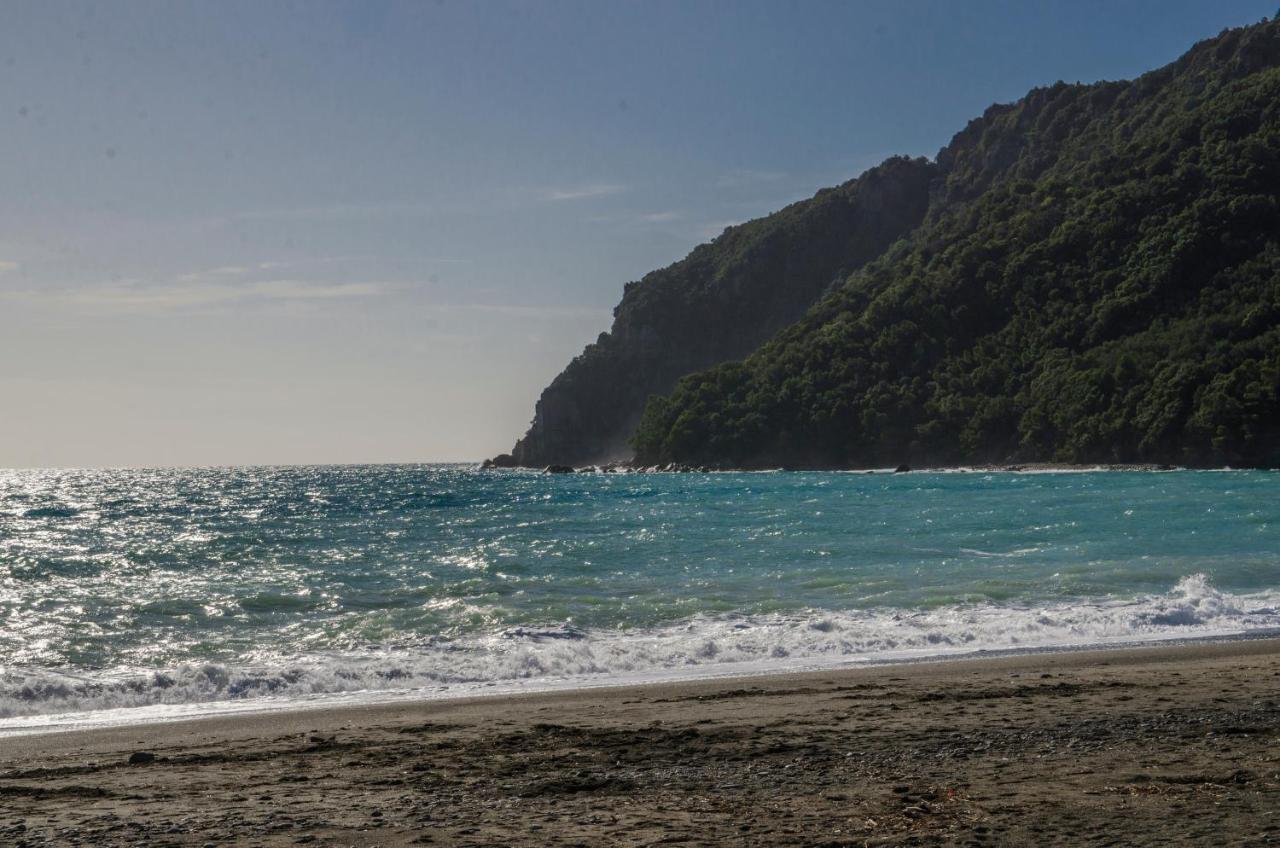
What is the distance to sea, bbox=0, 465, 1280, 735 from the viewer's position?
14453 millimetres

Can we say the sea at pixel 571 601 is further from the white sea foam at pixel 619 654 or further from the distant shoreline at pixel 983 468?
the distant shoreline at pixel 983 468

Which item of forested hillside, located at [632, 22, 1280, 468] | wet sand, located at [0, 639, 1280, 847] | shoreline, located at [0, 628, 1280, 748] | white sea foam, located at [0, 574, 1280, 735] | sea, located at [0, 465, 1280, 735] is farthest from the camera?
forested hillside, located at [632, 22, 1280, 468]

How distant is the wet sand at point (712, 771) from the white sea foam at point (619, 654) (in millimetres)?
2207

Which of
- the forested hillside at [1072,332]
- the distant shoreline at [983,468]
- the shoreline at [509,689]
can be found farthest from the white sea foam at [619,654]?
the forested hillside at [1072,332]

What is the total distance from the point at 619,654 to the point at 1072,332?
121m

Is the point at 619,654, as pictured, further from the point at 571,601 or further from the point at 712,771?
the point at 712,771

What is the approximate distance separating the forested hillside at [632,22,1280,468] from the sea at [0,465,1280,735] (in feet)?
226

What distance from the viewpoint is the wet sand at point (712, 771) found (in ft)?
20.1

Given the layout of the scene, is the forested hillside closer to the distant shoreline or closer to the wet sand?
the distant shoreline

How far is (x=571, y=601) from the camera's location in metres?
20.9

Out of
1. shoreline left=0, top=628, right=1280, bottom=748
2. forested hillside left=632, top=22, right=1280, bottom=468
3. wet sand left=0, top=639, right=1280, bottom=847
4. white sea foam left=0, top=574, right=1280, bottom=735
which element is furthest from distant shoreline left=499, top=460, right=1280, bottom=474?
wet sand left=0, top=639, right=1280, bottom=847

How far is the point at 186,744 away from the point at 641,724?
4.16 m

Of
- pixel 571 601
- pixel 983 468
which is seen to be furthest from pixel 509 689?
pixel 983 468

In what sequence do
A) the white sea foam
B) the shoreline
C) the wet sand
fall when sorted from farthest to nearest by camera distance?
the white sea foam → the shoreline → the wet sand
